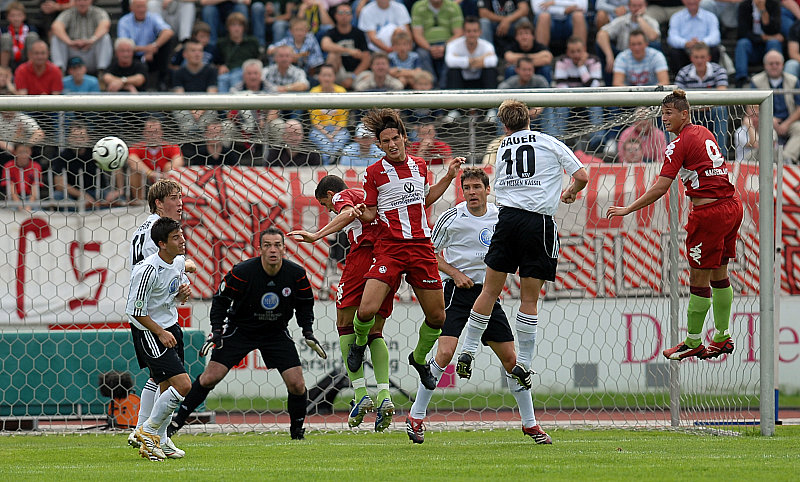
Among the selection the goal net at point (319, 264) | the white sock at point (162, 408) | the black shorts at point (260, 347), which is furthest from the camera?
the goal net at point (319, 264)

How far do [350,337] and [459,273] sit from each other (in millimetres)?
1135

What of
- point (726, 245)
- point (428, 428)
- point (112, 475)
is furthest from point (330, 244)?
point (112, 475)

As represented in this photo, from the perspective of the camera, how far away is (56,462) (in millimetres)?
8367

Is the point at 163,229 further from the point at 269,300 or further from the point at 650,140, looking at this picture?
the point at 650,140

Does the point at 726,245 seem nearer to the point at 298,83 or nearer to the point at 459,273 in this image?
the point at 459,273

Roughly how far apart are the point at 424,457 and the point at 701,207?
10.8 feet

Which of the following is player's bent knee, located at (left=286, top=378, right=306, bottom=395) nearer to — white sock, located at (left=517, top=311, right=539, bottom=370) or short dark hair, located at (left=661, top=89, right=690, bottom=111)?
white sock, located at (left=517, top=311, right=539, bottom=370)

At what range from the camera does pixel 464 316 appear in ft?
31.7

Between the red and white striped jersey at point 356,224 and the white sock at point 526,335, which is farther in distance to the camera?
the red and white striped jersey at point 356,224

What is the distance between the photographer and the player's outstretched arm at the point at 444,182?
8.98m

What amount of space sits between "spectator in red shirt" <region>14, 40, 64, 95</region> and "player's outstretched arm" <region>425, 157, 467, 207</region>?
8815 millimetres

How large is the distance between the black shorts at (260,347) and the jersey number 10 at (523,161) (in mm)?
2928

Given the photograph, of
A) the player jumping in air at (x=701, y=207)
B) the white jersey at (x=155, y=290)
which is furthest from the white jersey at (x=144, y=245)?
the player jumping in air at (x=701, y=207)

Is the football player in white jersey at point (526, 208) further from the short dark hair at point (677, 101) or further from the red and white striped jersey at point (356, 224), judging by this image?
the short dark hair at point (677, 101)
